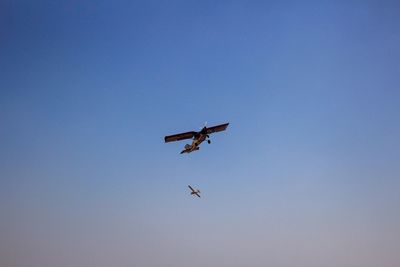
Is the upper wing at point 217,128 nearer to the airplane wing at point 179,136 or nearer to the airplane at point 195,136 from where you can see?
the airplane at point 195,136

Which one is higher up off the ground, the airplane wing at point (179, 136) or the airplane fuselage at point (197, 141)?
the airplane wing at point (179, 136)

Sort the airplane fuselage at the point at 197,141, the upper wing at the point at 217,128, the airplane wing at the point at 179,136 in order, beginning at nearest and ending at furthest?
the airplane fuselage at the point at 197,141 → the airplane wing at the point at 179,136 → the upper wing at the point at 217,128

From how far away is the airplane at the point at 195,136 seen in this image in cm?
3538

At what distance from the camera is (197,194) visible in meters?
45.0

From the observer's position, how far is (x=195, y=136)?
117 ft

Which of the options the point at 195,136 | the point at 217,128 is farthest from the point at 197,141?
the point at 217,128

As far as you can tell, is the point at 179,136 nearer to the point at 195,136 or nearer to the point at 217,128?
the point at 195,136

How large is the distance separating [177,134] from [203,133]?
287 centimetres

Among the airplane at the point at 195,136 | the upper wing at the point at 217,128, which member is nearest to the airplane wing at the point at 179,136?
the airplane at the point at 195,136

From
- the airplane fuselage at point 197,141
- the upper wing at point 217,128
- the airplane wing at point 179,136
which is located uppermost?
the upper wing at point 217,128

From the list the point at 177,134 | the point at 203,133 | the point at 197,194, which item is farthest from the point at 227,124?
the point at 197,194

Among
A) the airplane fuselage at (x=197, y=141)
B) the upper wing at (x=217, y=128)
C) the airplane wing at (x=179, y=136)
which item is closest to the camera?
the airplane fuselage at (x=197, y=141)

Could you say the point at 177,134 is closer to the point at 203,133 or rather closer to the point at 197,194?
the point at 203,133

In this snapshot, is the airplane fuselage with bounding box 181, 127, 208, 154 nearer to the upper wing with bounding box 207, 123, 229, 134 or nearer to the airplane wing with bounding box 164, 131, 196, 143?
→ the airplane wing with bounding box 164, 131, 196, 143
